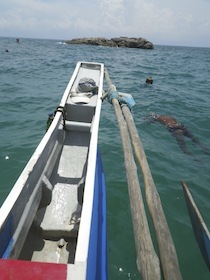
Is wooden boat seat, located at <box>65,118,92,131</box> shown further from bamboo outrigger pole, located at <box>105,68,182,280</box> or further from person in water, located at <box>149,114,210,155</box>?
person in water, located at <box>149,114,210,155</box>

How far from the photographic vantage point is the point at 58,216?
4.16 m

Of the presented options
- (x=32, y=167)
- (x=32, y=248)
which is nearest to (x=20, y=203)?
(x=32, y=167)

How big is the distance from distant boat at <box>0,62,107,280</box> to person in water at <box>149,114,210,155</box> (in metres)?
3.52

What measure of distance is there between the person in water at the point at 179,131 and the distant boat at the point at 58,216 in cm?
352

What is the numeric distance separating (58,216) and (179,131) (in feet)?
20.3

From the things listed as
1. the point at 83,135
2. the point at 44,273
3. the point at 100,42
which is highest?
the point at 44,273

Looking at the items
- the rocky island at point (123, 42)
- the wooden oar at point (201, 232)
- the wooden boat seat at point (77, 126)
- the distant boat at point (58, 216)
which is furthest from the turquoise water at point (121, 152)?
the rocky island at point (123, 42)

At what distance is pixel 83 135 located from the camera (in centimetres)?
627

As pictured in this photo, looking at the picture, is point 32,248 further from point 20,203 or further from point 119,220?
point 119,220

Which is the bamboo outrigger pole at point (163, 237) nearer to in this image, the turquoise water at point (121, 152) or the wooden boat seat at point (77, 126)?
the turquoise water at point (121, 152)

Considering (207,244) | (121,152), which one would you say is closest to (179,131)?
(121,152)

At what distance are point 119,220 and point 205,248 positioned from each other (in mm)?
1534

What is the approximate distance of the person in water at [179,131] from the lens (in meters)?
8.15

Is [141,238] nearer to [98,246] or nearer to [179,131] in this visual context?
[98,246]
